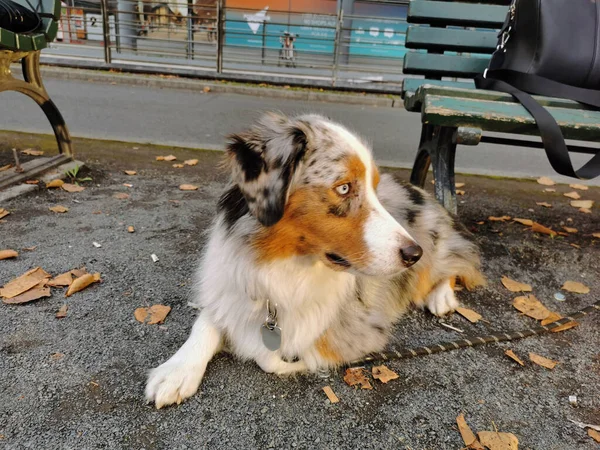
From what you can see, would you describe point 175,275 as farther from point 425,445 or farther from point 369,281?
point 425,445

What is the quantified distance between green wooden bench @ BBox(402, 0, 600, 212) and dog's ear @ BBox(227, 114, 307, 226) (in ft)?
3.72

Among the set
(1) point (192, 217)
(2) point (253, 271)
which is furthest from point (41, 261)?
(2) point (253, 271)

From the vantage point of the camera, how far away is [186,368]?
1.97 metres

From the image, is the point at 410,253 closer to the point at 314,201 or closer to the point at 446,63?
the point at 314,201

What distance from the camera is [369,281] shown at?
236 centimetres

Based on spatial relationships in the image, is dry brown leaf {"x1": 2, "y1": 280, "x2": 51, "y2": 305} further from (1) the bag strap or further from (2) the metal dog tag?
(1) the bag strap

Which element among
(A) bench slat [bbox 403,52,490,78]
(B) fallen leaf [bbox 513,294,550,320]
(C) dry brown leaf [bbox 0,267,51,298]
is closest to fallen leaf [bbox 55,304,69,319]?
(C) dry brown leaf [bbox 0,267,51,298]

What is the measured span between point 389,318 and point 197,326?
41.7 inches

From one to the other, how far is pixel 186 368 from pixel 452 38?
356cm

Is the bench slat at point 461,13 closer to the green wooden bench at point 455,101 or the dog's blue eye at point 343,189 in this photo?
the green wooden bench at point 455,101

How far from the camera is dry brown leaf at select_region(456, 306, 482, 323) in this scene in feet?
8.73

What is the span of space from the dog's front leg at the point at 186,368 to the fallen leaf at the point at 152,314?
1.19 feet

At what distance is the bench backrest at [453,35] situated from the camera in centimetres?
392

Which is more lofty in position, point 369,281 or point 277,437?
point 369,281
